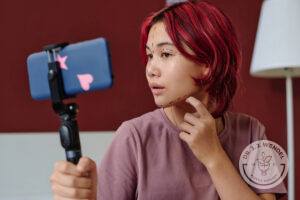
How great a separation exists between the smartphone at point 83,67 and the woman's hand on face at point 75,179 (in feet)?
0.30

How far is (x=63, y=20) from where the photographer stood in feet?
5.32

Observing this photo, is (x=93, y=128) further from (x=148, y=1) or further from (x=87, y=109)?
(x=148, y=1)

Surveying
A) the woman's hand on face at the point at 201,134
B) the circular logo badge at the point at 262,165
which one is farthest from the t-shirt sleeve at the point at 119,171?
the circular logo badge at the point at 262,165

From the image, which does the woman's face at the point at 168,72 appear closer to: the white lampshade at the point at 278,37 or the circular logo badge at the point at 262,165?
the circular logo badge at the point at 262,165

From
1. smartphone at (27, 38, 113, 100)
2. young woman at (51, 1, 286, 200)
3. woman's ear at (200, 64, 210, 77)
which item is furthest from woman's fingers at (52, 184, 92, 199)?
woman's ear at (200, 64, 210, 77)

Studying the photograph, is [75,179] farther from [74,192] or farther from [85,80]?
[85,80]

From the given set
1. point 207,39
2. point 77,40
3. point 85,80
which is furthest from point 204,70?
point 77,40

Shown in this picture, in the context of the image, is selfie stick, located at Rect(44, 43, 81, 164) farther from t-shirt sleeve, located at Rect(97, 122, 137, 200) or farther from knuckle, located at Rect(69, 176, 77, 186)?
t-shirt sleeve, located at Rect(97, 122, 137, 200)

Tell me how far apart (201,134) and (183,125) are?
4 cm

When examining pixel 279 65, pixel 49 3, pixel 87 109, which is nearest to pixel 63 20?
pixel 49 3

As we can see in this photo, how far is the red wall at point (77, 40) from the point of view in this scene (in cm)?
154

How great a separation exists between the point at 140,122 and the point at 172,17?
22 centimetres

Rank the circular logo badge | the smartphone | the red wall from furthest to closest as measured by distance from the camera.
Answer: the red wall < the circular logo badge < the smartphone

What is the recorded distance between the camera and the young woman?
2.57 feet
